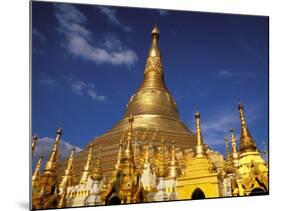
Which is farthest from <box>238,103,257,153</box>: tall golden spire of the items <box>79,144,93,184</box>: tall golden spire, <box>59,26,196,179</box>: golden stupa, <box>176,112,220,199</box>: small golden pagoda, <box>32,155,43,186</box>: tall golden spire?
<box>32,155,43,186</box>: tall golden spire

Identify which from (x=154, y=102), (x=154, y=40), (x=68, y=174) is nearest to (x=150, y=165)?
(x=68, y=174)

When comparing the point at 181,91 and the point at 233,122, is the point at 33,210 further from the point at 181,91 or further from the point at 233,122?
the point at 233,122

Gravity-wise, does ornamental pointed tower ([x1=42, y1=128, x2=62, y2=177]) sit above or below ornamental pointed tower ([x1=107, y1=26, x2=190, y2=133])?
below

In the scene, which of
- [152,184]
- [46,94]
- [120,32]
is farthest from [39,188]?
[120,32]

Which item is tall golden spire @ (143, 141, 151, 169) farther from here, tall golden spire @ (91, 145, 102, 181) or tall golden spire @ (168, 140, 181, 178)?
tall golden spire @ (91, 145, 102, 181)

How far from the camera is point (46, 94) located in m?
4.98

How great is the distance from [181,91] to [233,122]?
0.84 m

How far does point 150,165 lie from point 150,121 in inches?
35.9

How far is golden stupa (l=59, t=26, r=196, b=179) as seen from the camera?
18.3ft

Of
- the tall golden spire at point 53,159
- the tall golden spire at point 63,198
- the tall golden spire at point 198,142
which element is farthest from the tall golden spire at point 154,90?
the tall golden spire at point 63,198

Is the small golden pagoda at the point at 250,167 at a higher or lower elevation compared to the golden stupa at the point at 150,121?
lower

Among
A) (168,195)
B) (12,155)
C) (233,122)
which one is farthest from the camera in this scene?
(233,122)

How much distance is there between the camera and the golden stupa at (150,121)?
5586 mm

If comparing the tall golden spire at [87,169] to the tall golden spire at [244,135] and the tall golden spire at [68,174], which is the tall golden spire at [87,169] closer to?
the tall golden spire at [68,174]
